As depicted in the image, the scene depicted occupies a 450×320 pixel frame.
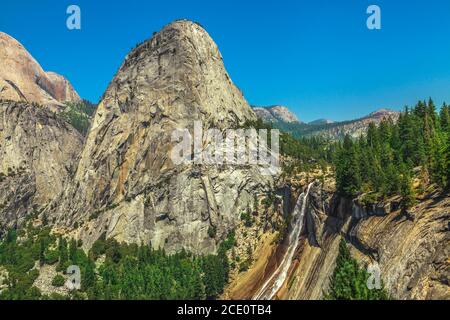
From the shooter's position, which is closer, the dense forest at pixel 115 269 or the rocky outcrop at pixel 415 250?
the rocky outcrop at pixel 415 250

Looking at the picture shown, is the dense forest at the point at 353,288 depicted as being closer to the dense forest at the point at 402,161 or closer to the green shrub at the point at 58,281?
the dense forest at the point at 402,161

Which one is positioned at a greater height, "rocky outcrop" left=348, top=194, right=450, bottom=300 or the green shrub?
"rocky outcrop" left=348, top=194, right=450, bottom=300

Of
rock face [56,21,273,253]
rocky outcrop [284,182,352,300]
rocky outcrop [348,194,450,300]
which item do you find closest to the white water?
rocky outcrop [284,182,352,300]

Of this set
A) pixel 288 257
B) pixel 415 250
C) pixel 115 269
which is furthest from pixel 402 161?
pixel 115 269

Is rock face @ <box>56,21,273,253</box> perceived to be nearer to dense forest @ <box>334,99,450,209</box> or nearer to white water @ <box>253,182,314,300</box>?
white water @ <box>253,182,314,300</box>

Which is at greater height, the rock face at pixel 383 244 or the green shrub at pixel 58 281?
the rock face at pixel 383 244

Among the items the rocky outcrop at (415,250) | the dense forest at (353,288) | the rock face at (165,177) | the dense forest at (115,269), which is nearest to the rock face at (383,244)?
the rocky outcrop at (415,250)
